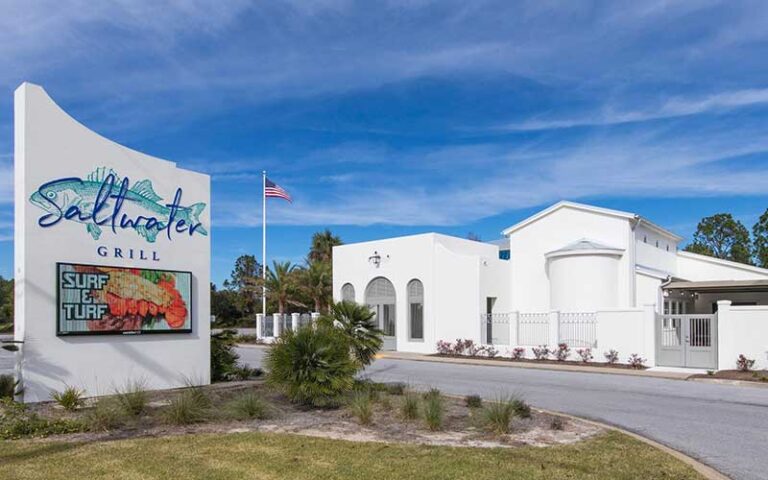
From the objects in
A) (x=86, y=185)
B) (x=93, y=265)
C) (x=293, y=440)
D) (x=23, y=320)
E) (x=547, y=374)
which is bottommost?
(x=547, y=374)

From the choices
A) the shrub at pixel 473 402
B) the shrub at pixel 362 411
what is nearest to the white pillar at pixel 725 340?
the shrub at pixel 473 402

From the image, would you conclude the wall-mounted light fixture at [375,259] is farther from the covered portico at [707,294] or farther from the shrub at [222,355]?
the shrub at [222,355]

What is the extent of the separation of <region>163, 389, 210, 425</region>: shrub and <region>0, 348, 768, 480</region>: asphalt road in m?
6.75

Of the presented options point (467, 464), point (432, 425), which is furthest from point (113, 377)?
point (467, 464)

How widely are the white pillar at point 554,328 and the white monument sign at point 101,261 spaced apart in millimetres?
14980

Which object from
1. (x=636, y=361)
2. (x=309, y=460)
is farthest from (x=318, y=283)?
(x=309, y=460)

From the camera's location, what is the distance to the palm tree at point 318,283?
42.8 m

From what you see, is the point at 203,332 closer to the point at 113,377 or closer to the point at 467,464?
the point at 113,377

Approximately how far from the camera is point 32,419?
9.12 m

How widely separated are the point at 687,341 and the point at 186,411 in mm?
17861

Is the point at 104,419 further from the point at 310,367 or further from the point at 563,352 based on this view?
the point at 563,352

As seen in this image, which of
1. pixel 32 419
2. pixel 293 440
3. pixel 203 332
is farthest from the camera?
pixel 203 332

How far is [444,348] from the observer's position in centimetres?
2831

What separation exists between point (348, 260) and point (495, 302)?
880cm
